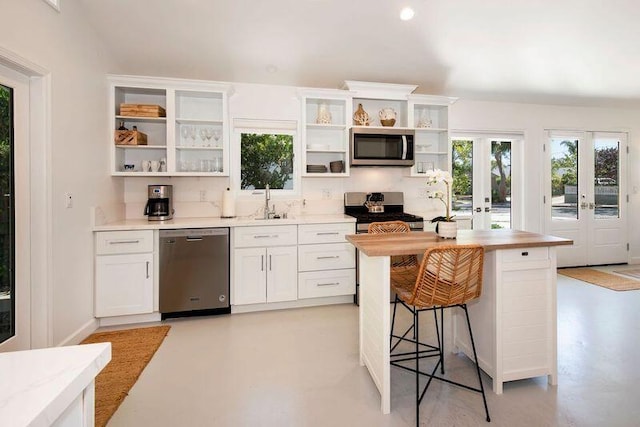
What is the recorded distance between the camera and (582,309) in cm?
342

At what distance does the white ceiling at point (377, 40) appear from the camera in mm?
2812

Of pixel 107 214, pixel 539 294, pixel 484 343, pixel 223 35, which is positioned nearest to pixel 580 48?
pixel 539 294

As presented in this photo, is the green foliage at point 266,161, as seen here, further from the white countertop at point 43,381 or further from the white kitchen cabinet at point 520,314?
the white countertop at point 43,381

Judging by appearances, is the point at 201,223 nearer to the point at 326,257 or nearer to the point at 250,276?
the point at 250,276

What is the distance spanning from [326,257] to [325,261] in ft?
0.15

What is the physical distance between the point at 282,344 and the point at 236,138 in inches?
99.6

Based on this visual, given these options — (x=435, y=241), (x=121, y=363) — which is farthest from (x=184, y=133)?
(x=435, y=241)

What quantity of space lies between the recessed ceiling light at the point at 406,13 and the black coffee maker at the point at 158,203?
2919mm

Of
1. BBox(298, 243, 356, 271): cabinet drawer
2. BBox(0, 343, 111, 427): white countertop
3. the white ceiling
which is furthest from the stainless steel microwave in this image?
BBox(0, 343, 111, 427): white countertop

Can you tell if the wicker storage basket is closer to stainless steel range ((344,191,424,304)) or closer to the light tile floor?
the light tile floor

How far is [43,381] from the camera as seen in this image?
63 cm

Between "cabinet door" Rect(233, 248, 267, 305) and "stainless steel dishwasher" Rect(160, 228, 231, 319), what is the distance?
103 millimetres

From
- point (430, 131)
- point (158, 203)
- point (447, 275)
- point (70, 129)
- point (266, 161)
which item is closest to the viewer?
point (447, 275)

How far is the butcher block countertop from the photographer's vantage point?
1.87 m
